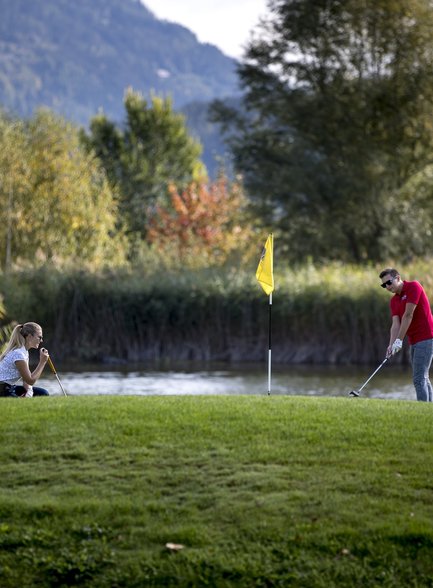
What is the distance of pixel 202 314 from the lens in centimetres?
3634

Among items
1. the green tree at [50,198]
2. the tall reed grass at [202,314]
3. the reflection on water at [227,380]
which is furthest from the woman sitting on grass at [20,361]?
the green tree at [50,198]

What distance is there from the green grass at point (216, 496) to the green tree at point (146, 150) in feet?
195

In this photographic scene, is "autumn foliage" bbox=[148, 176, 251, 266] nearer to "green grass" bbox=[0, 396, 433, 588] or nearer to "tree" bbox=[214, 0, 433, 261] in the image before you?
"tree" bbox=[214, 0, 433, 261]

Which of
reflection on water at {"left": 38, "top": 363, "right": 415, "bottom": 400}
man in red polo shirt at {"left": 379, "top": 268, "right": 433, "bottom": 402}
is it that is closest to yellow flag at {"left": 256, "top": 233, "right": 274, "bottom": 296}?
man in red polo shirt at {"left": 379, "top": 268, "right": 433, "bottom": 402}

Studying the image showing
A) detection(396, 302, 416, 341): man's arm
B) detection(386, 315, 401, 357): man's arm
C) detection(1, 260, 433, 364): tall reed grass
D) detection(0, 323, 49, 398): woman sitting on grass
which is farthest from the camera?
detection(1, 260, 433, 364): tall reed grass

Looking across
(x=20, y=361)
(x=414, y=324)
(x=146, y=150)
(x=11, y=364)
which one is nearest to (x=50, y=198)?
(x=146, y=150)

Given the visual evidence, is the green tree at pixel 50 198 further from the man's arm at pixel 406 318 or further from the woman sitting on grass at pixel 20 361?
the man's arm at pixel 406 318

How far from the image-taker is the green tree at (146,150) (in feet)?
239

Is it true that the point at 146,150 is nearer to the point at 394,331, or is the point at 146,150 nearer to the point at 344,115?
the point at 344,115


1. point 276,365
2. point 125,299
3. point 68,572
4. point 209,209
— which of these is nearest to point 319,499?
point 68,572

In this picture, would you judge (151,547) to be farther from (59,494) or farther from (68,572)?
(59,494)

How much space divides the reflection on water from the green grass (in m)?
14.4

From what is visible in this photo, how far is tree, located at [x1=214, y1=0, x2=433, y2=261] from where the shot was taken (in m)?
48.6

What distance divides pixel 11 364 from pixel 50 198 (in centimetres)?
3398
